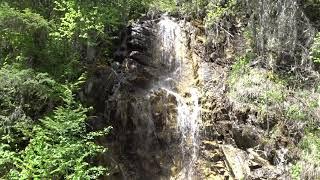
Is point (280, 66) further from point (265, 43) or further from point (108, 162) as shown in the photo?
point (108, 162)

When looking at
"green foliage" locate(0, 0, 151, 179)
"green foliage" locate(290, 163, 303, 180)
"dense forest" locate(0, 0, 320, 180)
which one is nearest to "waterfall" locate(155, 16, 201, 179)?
"dense forest" locate(0, 0, 320, 180)

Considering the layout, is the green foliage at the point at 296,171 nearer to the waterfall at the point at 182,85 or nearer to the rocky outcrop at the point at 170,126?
the rocky outcrop at the point at 170,126

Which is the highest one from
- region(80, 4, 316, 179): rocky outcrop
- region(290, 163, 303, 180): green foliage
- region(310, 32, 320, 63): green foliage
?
region(310, 32, 320, 63): green foliage

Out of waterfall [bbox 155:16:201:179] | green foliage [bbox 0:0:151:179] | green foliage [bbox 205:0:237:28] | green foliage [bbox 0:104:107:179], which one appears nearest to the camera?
green foliage [bbox 0:104:107:179]

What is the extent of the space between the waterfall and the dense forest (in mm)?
34

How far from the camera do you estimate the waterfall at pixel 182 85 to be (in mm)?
10594

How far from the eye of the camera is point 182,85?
A: 1188 centimetres

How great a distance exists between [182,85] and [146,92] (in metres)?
1.08

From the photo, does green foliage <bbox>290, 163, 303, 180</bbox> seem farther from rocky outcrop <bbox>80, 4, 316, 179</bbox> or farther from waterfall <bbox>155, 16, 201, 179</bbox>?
waterfall <bbox>155, 16, 201, 179</bbox>

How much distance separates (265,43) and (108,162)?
17.3 ft

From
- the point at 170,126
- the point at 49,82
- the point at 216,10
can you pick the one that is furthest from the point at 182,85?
the point at 49,82

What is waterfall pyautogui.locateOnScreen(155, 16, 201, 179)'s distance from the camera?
34.8ft

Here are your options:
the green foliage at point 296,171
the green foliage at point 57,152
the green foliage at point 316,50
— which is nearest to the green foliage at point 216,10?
the green foliage at point 316,50

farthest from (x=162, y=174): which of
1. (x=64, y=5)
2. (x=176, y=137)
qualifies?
(x=64, y=5)
